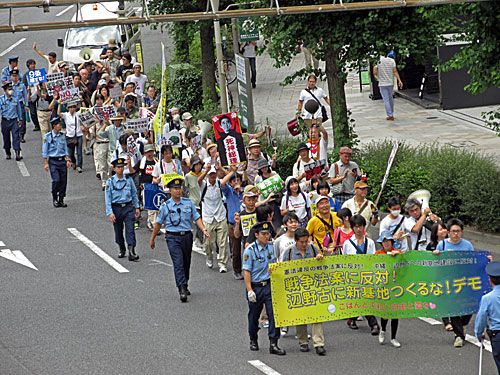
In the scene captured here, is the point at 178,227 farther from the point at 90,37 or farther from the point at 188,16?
the point at 90,37

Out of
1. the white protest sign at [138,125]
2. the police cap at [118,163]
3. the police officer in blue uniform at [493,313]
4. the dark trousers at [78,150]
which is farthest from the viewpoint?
the dark trousers at [78,150]

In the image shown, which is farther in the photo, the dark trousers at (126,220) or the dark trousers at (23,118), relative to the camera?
the dark trousers at (23,118)

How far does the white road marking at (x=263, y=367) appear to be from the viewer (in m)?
11.0

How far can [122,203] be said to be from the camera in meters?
16.1

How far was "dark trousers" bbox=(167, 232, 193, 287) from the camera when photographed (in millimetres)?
13789

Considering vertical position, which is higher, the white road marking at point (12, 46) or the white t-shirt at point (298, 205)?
the white road marking at point (12, 46)

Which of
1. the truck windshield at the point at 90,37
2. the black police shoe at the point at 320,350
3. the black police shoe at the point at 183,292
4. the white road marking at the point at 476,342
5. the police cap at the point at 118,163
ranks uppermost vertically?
the truck windshield at the point at 90,37

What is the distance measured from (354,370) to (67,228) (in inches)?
354

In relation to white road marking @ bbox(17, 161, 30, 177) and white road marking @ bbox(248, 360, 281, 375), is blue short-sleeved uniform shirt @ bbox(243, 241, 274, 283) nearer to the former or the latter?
white road marking @ bbox(248, 360, 281, 375)

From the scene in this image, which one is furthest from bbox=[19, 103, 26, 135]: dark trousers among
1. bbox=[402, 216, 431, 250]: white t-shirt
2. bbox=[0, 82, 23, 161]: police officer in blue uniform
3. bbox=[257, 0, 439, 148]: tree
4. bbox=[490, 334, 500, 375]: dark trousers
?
bbox=[490, 334, 500, 375]: dark trousers

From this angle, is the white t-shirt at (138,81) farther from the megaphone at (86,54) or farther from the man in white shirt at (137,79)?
the megaphone at (86,54)

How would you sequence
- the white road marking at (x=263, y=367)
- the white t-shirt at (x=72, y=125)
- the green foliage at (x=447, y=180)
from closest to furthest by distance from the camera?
the white road marking at (x=263, y=367) < the green foliage at (x=447, y=180) < the white t-shirt at (x=72, y=125)

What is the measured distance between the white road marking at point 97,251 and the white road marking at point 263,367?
15.7 ft

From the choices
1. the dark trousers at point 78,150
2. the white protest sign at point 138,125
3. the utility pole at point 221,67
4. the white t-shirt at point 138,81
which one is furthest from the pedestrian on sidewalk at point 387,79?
the dark trousers at point 78,150
